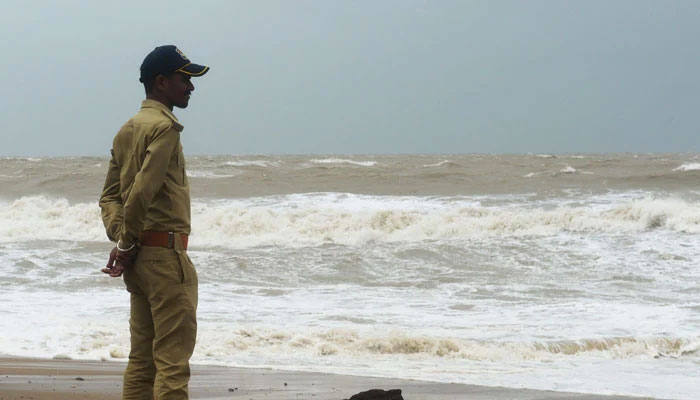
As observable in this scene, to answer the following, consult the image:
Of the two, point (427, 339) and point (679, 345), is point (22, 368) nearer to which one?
point (427, 339)

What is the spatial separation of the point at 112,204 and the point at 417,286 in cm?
819

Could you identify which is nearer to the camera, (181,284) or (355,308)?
(181,284)

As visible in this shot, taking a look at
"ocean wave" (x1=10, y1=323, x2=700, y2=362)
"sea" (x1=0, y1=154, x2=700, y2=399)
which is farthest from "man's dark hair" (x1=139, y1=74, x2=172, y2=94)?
"ocean wave" (x1=10, y1=323, x2=700, y2=362)

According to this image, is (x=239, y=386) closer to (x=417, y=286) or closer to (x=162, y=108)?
(x=162, y=108)

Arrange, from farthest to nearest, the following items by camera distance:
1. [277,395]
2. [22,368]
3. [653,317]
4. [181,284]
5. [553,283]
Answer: [553,283]
[653,317]
[22,368]
[277,395]
[181,284]

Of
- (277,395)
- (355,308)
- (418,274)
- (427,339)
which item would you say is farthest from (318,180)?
(277,395)

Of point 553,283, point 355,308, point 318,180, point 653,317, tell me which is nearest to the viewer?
point 653,317

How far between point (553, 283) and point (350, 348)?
4755 millimetres

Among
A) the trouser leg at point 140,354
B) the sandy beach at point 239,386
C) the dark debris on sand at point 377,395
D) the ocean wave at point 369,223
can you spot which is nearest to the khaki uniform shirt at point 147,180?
the trouser leg at point 140,354

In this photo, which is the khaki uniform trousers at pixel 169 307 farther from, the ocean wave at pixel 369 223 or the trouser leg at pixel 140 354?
the ocean wave at pixel 369 223

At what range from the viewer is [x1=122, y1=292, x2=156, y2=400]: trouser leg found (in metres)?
3.06

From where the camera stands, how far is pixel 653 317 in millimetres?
8570

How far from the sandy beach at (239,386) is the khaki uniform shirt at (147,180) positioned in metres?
1.89

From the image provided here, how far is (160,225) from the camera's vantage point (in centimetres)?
290
